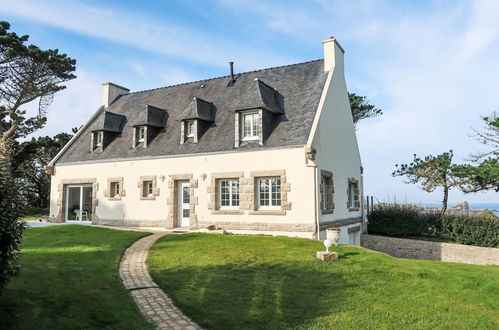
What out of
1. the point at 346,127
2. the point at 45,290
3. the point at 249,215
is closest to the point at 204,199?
the point at 249,215

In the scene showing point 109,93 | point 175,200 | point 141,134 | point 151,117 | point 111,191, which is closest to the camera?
point 175,200

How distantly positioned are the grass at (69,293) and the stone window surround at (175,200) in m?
5.53

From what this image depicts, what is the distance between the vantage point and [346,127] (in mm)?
20172

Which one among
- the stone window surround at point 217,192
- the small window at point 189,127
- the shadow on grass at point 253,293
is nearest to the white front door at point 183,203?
the stone window surround at point 217,192

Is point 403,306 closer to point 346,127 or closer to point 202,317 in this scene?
point 202,317

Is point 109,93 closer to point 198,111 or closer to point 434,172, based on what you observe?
point 198,111

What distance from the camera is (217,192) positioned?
1759 cm

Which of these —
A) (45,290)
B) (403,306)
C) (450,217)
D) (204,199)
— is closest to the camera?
(45,290)

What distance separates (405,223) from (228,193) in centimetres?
1131

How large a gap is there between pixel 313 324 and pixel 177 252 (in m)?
6.69

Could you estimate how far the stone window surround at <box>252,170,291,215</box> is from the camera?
1570 centimetres

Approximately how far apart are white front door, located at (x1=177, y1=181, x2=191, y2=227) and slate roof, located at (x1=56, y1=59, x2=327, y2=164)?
5.66 feet

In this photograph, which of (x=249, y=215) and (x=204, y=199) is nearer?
(x=249, y=215)

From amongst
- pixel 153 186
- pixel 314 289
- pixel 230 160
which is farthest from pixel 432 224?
pixel 153 186
